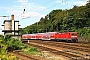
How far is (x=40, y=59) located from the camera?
22.0 metres

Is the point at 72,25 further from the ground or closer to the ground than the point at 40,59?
further from the ground

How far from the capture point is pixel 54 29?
100 metres

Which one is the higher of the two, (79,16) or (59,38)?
(79,16)

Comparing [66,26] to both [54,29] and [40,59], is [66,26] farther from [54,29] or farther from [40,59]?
[40,59]

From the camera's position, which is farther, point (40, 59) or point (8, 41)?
point (8, 41)

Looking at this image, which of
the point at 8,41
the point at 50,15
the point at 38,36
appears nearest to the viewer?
the point at 8,41

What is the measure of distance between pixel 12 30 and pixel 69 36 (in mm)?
16130

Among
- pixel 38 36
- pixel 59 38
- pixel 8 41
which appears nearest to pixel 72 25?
pixel 38 36

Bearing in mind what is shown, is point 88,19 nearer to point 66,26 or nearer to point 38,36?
point 66,26

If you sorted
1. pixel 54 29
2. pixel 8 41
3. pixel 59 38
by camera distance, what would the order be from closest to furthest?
pixel 8 41 → pixel 59 38 → pixel 54 29

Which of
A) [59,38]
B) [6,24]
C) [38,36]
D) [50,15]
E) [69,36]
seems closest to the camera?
[69,36]

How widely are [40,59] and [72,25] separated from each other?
57.8 meters

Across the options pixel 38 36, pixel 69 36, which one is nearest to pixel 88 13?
pixel 38 36

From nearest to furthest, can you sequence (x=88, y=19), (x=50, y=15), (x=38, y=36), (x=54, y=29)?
(x=88, y=19) < (x=38, y=36) < (x=54, y=29) < (x=50, y=15)
